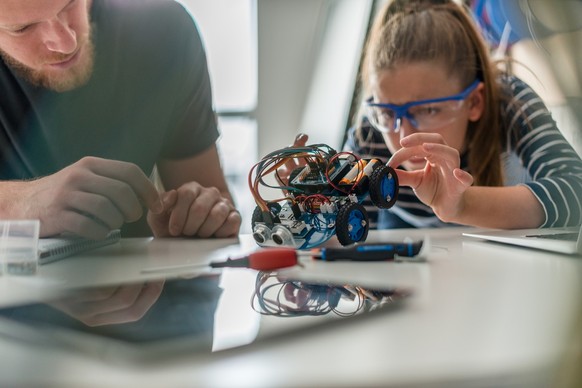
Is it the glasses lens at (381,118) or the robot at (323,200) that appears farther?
the glasses lens at (381,118)

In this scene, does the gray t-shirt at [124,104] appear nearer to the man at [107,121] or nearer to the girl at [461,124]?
the man at [107,121]

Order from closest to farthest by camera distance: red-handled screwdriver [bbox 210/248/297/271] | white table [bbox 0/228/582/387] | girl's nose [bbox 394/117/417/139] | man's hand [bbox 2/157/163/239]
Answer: white table [bbox 0/228/582/387] → red-handled screwdriver [bbox 210/248/297/271] → man's hand [bbox 2/157/163/239] → girl's nose [bbox 394/117/417/139]

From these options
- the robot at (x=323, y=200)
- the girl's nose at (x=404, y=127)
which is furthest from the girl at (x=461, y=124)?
the robot at (x=323, y=200)

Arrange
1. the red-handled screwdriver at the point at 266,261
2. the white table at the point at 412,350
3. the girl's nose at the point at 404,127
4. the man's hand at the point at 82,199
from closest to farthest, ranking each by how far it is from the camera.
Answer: the white table at the point at 412,350 → the red-handled screwdriver at the point at 266,261 → the man's hand at the point at 82,199 → the girl's nose at the point at 404,127

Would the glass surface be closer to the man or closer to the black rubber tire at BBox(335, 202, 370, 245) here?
the black rubber tire at BBox(335, 202, 370, 245)

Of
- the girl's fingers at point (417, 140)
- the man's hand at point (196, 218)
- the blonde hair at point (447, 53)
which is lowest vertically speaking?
the man's hand at point (196, 218)

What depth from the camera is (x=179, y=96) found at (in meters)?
0.63

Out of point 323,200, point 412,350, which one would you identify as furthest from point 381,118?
point 412,350

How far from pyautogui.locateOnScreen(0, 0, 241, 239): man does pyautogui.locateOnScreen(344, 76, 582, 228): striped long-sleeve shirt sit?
0.17 meters

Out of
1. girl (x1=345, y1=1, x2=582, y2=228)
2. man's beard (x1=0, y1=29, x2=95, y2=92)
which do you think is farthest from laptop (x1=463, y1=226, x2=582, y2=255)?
man's beard (x1=0, y1=29, x2=95, y2=92)

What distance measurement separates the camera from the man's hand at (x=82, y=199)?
48cm

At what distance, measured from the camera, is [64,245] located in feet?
1.47

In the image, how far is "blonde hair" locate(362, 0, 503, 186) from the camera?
0.65 m

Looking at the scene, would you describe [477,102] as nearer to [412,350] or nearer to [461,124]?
[461,124]
